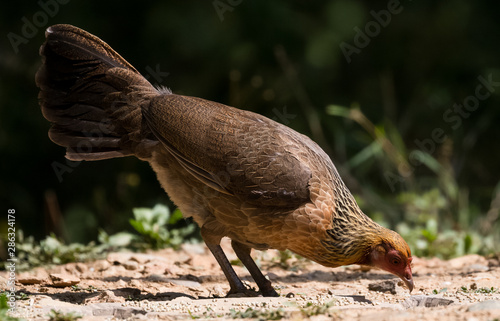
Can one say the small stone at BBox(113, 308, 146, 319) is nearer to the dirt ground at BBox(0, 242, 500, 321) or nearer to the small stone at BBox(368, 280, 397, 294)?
the dirt ground at BBox(0, 242, 500, 321)

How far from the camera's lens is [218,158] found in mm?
4324

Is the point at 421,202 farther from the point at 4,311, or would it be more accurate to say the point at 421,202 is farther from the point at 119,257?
the point at 4,311

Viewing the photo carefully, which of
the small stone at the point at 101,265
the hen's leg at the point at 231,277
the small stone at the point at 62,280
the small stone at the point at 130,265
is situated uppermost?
the hen's leg at the point at 231,277

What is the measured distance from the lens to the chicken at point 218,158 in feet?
14.0

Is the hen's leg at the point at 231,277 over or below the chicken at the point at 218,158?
below

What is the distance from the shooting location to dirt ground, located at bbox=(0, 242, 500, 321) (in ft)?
11.0

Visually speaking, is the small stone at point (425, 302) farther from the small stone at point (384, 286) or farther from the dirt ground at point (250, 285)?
the small stone at point (384, 286)

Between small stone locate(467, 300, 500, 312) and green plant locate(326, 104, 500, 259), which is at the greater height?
green plant locate(326, 104, 500, 259)

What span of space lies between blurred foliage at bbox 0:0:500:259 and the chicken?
7.29ft

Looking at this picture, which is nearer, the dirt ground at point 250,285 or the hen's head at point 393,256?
the dirt ground at point 250,285

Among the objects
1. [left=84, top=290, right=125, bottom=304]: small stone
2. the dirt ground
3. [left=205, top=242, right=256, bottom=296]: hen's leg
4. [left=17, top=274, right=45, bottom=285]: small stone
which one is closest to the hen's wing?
[left=205, top=242, right=256, bottom=296]: hen's leg

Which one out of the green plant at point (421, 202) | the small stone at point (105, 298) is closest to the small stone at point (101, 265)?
the small stone at point (105, 298)

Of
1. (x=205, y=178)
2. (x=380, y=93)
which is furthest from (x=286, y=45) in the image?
(x=205, y=178)

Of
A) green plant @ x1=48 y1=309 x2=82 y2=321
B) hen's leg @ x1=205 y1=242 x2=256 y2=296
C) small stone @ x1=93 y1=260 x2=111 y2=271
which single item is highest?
hen's leg @ x1=205 y1=242 x2=256 y2=296
